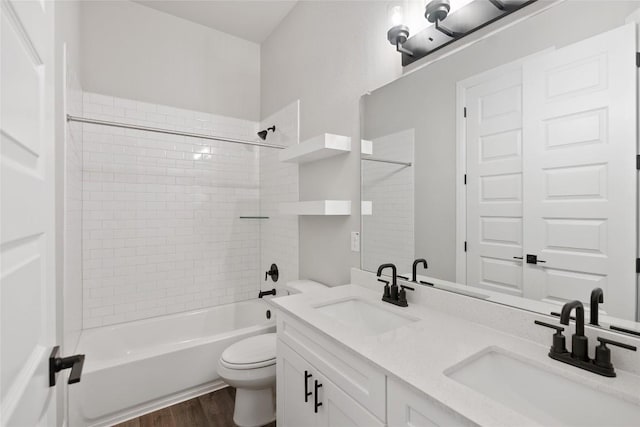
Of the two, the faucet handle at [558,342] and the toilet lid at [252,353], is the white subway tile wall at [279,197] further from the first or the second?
the faucet handle at [558,342]

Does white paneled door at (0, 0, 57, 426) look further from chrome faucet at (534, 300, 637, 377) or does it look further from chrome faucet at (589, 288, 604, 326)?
chrome faucet at (589, 288, 604, 326)

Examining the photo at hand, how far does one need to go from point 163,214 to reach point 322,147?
1.64 meters

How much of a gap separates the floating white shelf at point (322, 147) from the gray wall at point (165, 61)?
1266mm

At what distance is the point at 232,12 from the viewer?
2.64 m

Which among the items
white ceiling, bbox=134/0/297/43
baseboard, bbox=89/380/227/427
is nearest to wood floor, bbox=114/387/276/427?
baseboard, bbox=89/380/227/427

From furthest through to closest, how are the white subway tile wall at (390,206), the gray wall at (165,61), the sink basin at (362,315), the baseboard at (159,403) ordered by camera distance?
the gray wall at (165,61)
the baseboard at (159,403)
the white subway tile wall at (390,206)
the sink basin at (362,315)

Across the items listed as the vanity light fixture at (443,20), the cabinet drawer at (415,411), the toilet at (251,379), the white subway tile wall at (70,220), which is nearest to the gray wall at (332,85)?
the vanity light fixture at (443,20)

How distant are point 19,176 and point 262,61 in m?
3.01

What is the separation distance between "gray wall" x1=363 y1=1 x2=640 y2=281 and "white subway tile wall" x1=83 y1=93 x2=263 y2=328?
1.78m

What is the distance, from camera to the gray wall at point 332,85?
6.07 ft

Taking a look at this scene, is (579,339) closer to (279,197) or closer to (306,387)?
(306,387)

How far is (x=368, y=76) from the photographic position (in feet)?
6.12

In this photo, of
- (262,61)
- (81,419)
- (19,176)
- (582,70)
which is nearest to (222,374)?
(81,419)

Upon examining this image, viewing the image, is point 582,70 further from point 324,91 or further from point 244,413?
point 244,413
